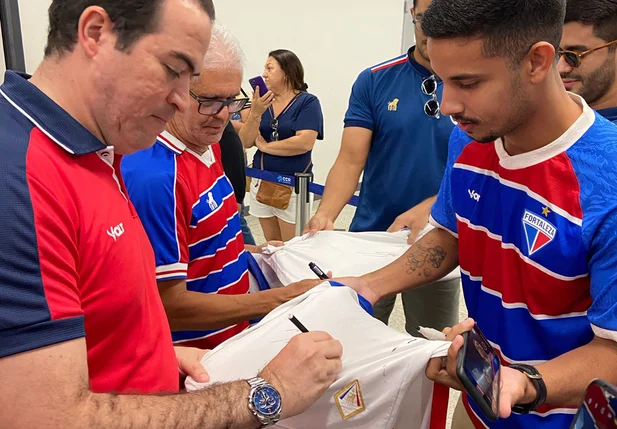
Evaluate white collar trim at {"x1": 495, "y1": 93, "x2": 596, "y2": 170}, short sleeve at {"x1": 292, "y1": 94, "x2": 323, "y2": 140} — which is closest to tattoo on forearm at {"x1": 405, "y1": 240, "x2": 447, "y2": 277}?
white collar trim at {"x1": 495, "y1": 93, "x2": 596, "y2": 170}


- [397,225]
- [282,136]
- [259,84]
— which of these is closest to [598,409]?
[397,225]

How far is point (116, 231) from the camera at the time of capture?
34.2 inches

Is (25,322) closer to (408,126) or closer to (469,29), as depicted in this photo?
(469,29)

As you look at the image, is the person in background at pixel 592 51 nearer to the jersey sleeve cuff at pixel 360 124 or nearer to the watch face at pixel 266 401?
the jersey sleeve cuff at pixel 360 124

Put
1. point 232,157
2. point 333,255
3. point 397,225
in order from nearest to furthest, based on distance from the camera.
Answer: point 333,255, point 397,225, point 232,157

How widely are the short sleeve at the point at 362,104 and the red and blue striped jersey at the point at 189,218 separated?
0.93 m

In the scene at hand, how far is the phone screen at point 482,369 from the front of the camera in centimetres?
91

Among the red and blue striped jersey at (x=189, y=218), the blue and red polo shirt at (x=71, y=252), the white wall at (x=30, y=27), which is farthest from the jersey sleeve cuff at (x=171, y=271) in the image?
the white wall at (x=30, y=27)

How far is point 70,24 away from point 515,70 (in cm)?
83

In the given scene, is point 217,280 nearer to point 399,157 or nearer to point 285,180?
point 399,157

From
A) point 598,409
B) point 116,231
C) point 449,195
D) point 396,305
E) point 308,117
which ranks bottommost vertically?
point 396,305

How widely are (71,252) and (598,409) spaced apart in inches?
26.8

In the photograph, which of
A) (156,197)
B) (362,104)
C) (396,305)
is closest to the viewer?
(156,197)

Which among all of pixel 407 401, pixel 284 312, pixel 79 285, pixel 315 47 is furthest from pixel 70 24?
pixel 315 47
